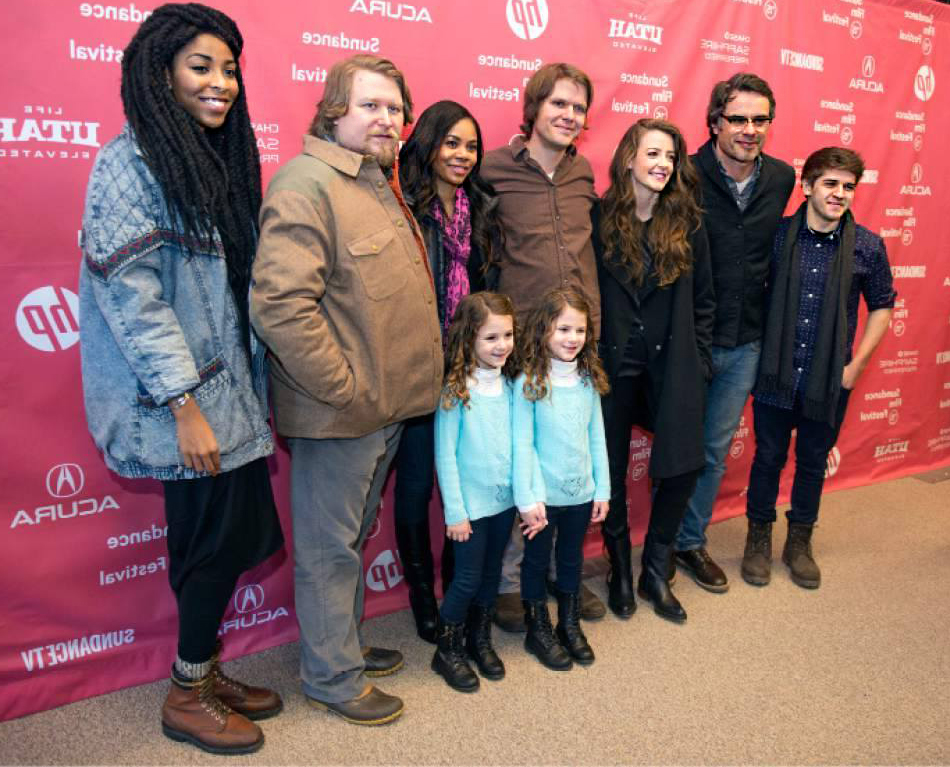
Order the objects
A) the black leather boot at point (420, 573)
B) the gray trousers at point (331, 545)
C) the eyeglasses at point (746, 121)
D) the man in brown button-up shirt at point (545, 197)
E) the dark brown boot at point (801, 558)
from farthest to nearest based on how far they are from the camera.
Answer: the dark brown boot at point (801, 558)
the eyeglasses at point (746, 121)
the black leather boot at point (420, 573)
the man in brown button-up shirt at point (545, 197)
the gray trousers at point (331, 545)

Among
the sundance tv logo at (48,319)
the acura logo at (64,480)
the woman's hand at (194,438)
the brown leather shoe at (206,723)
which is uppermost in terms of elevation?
the sundance tv logo at (48,319)

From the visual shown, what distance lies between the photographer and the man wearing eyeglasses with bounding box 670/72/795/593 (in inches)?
103

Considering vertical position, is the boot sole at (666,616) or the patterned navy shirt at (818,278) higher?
the patterned navy shirt at (818,278)

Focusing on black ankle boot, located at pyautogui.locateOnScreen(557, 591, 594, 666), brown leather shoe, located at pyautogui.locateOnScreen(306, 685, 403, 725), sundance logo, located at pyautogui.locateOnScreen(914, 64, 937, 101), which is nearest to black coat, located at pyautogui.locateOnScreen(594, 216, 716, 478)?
black ankle boot, located at pyautogui.locateOnScreen(557, 591, 594, 666)

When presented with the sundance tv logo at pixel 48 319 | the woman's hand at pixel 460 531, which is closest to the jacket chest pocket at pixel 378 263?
the woman's hand at pixel 460 531

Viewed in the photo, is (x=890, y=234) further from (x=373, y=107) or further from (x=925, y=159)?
(x=373, y=107)

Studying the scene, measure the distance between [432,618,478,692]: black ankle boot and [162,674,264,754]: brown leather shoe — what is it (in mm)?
571

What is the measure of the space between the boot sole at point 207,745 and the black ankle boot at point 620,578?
52.1 inches

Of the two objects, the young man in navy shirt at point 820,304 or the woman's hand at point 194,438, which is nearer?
the woman's hand at point 194,438

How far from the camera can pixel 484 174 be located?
2.36 m

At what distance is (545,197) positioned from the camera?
2.33 meters

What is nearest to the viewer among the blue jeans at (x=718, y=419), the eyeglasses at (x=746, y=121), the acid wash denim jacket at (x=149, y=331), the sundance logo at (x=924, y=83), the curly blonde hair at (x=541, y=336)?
the acid wash denim jacket at (x=149, y=331)

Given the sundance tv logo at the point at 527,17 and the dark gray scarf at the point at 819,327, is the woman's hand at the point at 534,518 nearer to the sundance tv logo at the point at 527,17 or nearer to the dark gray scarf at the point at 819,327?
the dark gray scarf at the point at 819,327

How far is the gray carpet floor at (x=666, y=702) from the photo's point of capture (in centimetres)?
198
